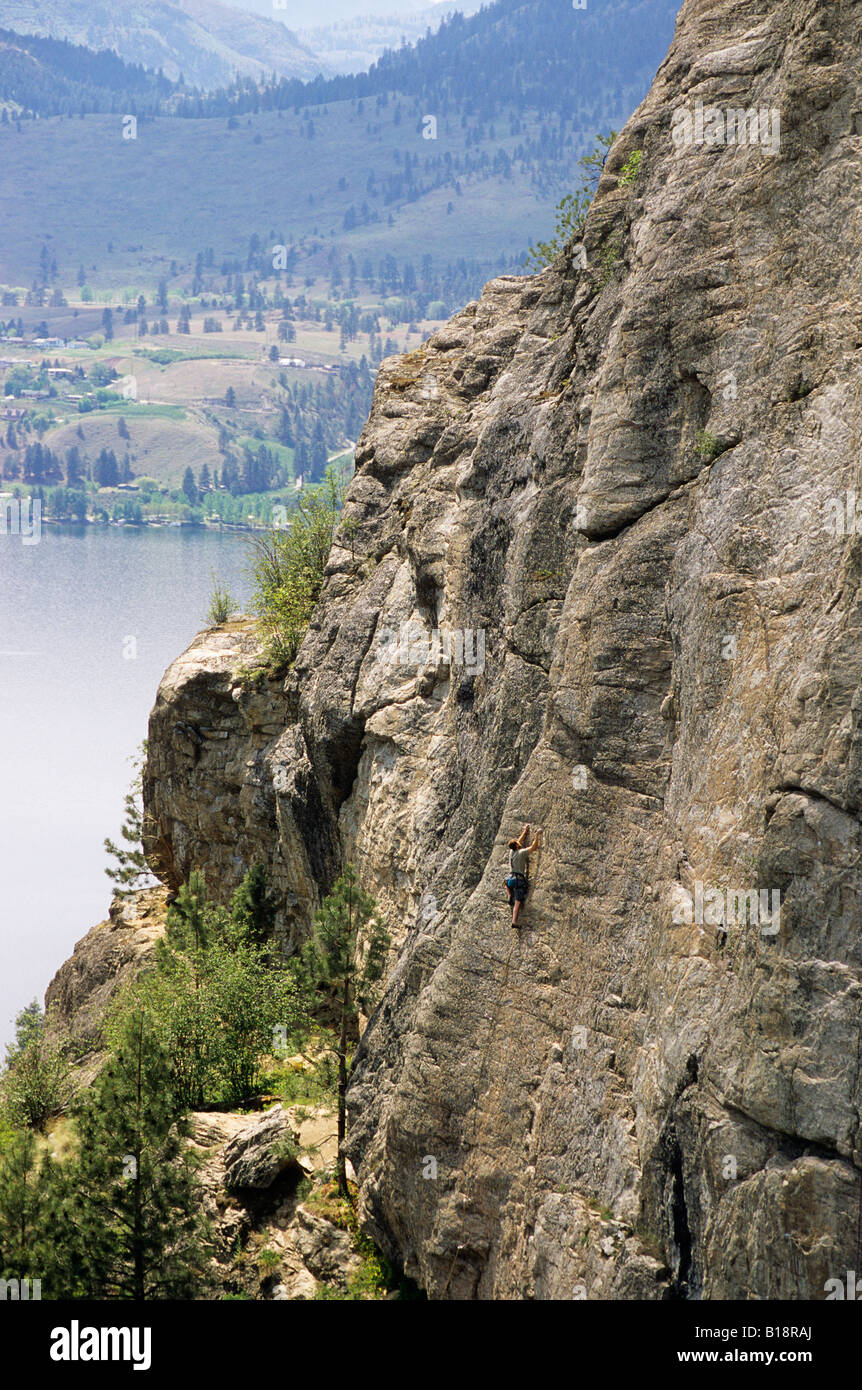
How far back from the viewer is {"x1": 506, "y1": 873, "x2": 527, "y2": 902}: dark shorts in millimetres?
22344

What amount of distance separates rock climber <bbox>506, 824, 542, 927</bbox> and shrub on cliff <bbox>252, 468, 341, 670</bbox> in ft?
73.1

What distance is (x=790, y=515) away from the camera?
685 inches

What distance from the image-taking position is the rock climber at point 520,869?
22.3 metres

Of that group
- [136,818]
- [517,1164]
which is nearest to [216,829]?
[136,818]

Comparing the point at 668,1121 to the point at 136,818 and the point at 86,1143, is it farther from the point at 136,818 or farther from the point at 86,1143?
the point at 136,818

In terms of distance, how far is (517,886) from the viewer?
2236 cm

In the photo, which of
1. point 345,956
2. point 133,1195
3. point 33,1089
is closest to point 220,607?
point 33,1089

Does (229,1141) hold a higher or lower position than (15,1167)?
lower

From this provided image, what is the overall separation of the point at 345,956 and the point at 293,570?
20090 mm

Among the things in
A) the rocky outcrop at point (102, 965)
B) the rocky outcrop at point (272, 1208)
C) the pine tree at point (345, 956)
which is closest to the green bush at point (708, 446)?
the pine tree at point (345, 956)

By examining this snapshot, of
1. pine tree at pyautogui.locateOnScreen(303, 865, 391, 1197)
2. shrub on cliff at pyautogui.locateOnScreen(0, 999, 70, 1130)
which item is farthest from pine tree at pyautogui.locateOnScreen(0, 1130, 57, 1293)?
shrub on cliff at pyautogui.locateOnScreen(0, 999, 70, 1130)

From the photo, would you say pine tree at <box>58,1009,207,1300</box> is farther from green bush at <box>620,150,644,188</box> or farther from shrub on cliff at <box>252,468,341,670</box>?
green bush at <box>620,150,644,188</box>

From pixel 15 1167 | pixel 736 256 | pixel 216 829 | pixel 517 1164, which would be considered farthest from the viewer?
pixel 216 829
